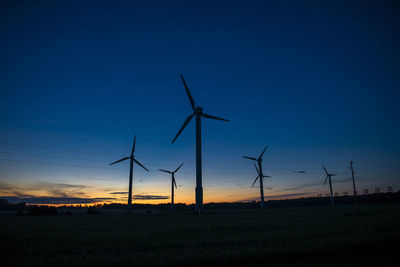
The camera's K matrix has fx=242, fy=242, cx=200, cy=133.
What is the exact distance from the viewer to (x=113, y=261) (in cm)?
1188

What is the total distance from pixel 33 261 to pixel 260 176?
131 m

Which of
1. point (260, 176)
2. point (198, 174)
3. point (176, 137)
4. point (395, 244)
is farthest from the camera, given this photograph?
point (260, 176)

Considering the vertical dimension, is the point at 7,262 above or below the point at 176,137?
below

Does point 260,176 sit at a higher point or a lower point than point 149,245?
higher

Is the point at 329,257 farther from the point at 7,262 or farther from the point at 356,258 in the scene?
the point at 7,262

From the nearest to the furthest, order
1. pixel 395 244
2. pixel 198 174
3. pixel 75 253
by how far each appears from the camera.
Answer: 1. pixel 75 253
2. pixel 395 244
3. pixel 198 174

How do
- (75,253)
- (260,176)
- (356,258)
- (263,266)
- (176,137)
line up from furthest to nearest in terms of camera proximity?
(260,176) < (176,137) < (75,253) < (356,258) < (263,266)

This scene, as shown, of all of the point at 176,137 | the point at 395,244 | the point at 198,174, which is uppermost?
the point at 176,137

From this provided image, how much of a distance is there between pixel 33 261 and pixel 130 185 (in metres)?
96.4

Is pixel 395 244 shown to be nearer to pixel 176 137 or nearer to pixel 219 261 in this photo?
pixel 219 261

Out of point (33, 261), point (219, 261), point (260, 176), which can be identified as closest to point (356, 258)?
point (219, 261)

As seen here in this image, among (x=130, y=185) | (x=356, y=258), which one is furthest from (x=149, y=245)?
(x=130, y=185)

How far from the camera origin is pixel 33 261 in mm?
11953

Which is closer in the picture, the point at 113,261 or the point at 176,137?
the point at 113,261
